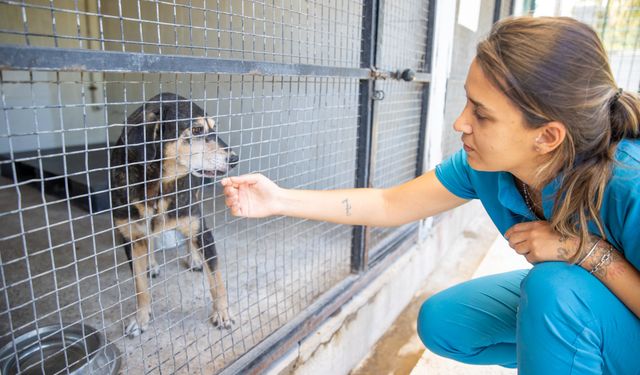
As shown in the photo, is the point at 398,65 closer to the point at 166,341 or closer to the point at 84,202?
the point at 166,341

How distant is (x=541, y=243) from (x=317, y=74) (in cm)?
103

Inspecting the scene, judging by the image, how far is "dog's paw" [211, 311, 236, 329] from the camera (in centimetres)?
208

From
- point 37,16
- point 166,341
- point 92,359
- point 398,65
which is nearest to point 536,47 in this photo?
point 92,359

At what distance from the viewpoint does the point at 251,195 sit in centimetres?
152

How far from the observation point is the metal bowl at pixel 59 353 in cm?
147

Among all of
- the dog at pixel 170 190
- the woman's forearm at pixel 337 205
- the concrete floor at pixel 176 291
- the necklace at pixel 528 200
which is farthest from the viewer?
the dog at pixel 170 190

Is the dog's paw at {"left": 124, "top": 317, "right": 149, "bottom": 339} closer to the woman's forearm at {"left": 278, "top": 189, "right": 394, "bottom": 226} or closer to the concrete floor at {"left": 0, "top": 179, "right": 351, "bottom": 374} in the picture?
the concrete floor at {"left": 0, "top": 179, "right": 351, "bottom": 374}

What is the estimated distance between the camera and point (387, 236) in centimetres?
313

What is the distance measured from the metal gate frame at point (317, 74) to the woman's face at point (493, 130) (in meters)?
0.70

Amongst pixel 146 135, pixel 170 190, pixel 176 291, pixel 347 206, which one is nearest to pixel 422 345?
pixel 347 206

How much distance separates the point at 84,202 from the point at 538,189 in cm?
391

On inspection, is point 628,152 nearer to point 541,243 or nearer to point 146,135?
point 541,243

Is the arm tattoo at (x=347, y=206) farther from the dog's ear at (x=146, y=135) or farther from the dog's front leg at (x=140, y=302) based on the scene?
the dog's front leg at (x=140, y=302)

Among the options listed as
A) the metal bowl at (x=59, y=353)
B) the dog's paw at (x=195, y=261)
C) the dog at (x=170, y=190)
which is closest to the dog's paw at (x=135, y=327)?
the dog at (x=170, y=190)
